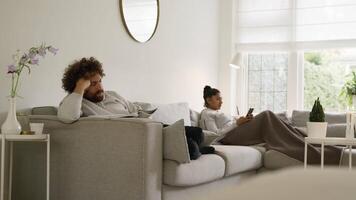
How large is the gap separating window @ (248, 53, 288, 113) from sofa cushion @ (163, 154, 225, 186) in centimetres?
338

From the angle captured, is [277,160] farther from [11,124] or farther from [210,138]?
[11,124]

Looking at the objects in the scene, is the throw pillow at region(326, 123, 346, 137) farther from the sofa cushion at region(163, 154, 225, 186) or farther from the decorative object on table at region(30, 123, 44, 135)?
the decorative object on table at region(30, 123, 44, 135)

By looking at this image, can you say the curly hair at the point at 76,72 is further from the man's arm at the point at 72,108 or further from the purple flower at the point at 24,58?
the purple flower at the point at 24,58

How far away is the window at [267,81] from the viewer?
6.89m

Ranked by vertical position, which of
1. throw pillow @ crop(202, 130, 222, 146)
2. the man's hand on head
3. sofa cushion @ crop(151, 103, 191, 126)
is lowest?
throw pillow @ crop(202, 130, 222, 146)

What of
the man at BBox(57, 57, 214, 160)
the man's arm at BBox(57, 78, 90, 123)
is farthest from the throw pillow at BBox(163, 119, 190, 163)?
the man's arm at BBox(57, 78, 90, 123)

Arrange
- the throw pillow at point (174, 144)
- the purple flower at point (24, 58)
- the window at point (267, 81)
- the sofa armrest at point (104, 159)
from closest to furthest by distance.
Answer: the sofa armrest at point (104, 159)
the throw pillow at point (174, 144)
the purple flower at point (24, 58)
the window at point (267, 81)

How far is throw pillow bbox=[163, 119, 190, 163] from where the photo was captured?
10.2 feet

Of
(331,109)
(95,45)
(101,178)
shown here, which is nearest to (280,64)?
(331,109)

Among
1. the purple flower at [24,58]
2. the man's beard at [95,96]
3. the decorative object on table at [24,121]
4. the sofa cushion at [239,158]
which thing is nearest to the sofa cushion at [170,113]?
the sofa cushion at [239,158]

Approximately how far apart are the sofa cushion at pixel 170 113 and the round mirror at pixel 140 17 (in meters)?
0.72

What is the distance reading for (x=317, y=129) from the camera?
3.82 meters

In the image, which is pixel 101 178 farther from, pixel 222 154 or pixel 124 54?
pixel 124 54

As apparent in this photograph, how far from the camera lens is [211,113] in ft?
17.1
